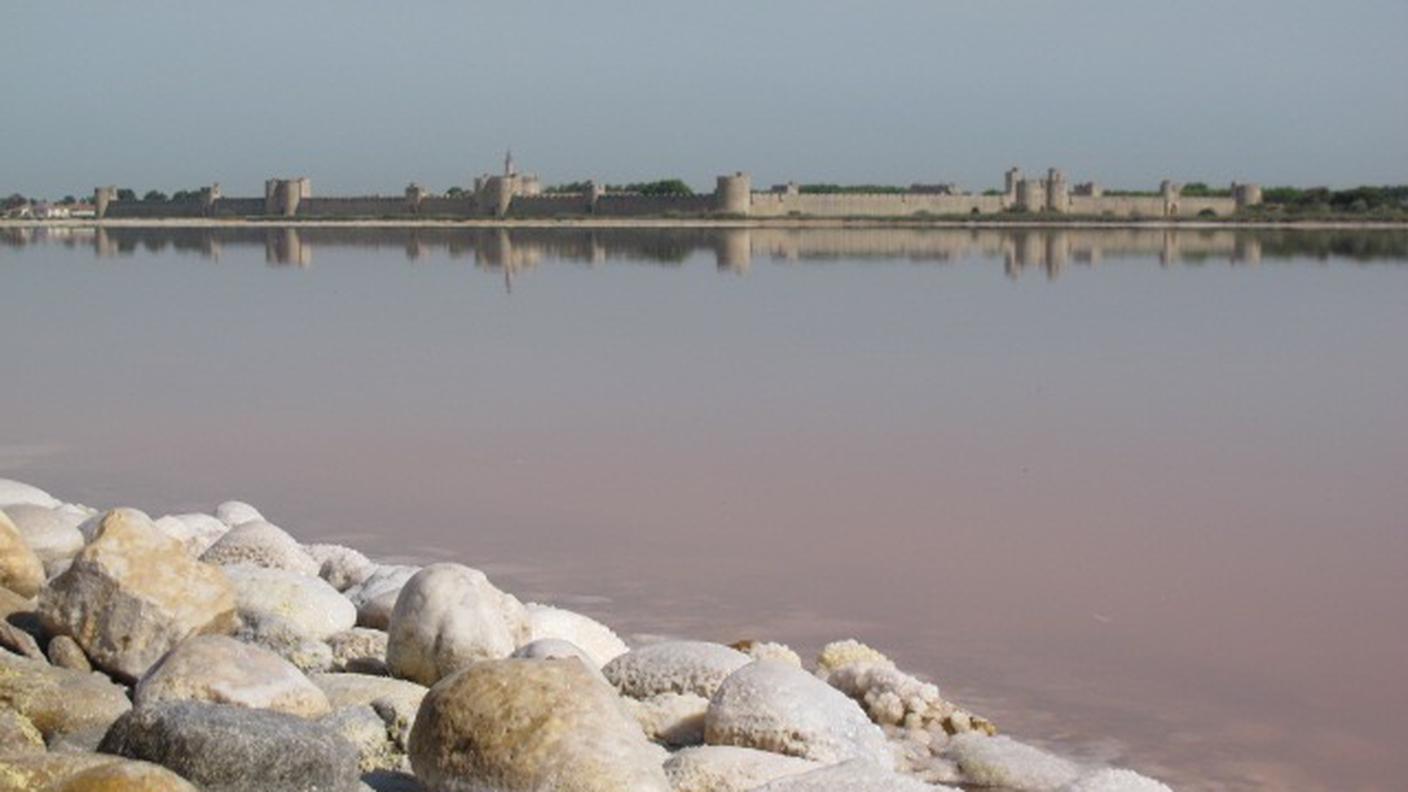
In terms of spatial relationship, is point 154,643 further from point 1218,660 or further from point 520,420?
point 520,420

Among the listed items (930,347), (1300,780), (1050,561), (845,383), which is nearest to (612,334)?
(930,347)

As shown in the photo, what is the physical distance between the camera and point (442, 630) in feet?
20.0

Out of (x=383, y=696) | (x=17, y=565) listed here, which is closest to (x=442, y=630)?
(x=383, y=696)

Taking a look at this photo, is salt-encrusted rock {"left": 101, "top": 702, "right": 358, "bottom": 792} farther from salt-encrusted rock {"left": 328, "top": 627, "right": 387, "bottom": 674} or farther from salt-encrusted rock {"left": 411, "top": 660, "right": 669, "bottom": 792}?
salt-encrusted rock {"left": 328, "top": 627, "right": 387, "bottom": 674}

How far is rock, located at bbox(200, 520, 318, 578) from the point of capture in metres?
7.51

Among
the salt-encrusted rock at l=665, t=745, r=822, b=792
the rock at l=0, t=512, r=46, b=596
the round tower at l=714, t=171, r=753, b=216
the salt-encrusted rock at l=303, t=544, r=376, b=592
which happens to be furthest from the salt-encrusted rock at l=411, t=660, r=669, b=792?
the round tower at l=714, t=171, r=753, b=216

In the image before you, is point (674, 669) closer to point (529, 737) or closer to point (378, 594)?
point (378, 594)

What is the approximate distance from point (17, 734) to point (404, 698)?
110 cm

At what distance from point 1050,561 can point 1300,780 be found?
9.96 feet

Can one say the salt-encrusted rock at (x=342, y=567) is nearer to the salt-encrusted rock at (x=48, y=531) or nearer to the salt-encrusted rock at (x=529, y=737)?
the salt-encrusted rock at (x=48, y=531)

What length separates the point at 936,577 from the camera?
28.7 ft

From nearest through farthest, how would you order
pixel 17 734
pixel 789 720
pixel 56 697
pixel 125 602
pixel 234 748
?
pixel 234 748 → pixel 17 734 → pixel 56 697 → pixel 789 720 → pixel 125 602

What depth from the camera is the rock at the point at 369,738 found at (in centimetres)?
532

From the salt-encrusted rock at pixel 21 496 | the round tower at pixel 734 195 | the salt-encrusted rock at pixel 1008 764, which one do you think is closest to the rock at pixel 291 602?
the salt-encrusted rock at pixel 21 496
